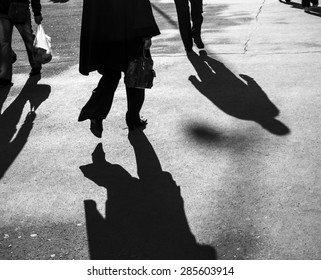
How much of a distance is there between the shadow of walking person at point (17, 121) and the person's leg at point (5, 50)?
308 mm

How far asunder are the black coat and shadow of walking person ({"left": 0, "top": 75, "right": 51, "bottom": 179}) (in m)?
1.10

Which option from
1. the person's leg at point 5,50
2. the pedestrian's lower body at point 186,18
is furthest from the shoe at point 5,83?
the pedestrian's lower body at point 186,18

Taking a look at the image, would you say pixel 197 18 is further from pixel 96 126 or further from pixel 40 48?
pixel 96 126

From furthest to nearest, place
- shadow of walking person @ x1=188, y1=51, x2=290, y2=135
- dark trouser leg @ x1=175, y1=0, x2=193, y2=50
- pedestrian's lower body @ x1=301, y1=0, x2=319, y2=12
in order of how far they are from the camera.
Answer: pedestrian's lower body @ x1=301, y1=0, x2=319, y2=12, dark trouser leg @ x1=175, y1=0, x2=193, y2=50, shadow of walking person @ x1=188, y1=51, x2=290, y2=135

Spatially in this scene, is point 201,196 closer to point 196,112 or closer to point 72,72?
point 196,112

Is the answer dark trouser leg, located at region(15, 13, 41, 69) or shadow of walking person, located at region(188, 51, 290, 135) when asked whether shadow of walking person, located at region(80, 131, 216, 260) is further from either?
dark trouser leg, located at region(15, 13, 41, 69)

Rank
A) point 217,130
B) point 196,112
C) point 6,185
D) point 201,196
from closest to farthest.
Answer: point 201,196
point 6,185
point 217,130
point 196,112

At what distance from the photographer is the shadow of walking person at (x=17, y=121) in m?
5.98

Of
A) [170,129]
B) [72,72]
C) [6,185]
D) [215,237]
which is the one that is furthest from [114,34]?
[72,72]

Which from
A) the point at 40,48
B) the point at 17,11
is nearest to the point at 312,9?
the point at 40,48

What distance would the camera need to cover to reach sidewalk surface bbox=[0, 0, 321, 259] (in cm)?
417

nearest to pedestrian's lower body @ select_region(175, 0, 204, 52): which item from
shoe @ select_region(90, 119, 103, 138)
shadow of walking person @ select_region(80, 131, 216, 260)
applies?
shoe @ select_region(90, 119, 103, 138)

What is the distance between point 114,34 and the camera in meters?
5.79

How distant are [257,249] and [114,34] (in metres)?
2.72
